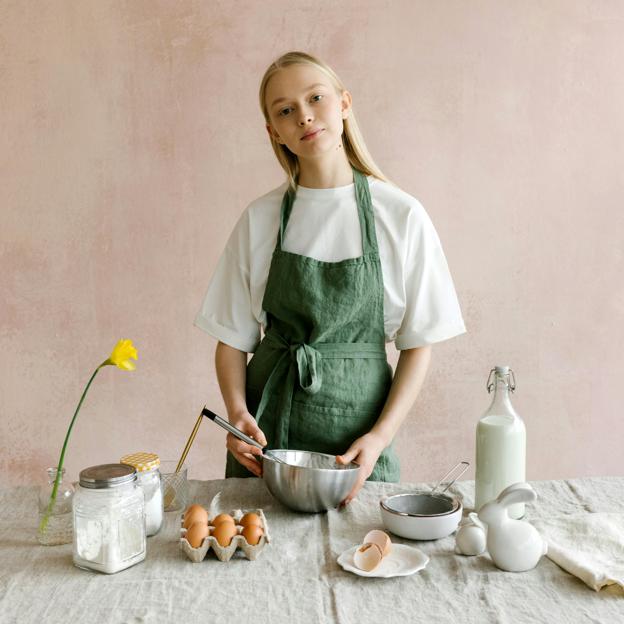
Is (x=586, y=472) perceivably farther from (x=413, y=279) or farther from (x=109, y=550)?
(x=109, y=550)

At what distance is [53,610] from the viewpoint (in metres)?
1.03

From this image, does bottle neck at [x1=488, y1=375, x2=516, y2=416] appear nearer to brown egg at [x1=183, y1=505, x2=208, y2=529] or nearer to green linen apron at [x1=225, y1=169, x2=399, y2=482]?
green linen apron at [x1=225, y1=169, x2=399, y2=482]

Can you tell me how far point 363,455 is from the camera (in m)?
1.47

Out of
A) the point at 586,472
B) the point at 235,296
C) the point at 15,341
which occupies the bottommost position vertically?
the point at 586,472

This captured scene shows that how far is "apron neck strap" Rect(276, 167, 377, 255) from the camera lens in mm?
1679

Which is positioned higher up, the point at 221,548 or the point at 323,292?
the point at 323,292

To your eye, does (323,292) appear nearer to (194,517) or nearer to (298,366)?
(298,366)

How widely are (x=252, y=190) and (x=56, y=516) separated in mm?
1663

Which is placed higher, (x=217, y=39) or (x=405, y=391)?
(x=217, y=39)

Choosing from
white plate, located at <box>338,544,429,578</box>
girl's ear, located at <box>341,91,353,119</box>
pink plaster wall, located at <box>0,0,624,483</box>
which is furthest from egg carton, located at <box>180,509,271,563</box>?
pink plaster wall, located at <box>0,0,624,483</box>

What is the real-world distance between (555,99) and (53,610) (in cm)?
231

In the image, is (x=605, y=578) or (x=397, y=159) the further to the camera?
(x=397, y=159)

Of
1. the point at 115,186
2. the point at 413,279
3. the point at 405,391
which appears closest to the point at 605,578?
the point at 405,391

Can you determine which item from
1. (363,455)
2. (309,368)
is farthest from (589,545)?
(309,368)
